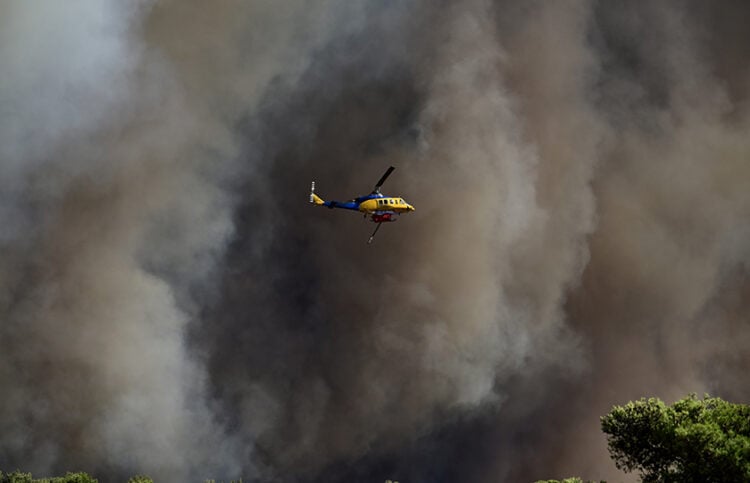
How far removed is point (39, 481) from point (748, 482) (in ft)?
282

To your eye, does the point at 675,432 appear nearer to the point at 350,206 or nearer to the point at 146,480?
the point at 350,206

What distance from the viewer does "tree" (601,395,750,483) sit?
50562 mm

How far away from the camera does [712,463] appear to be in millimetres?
51312

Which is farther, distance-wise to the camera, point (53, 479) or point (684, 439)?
point (53, 479)

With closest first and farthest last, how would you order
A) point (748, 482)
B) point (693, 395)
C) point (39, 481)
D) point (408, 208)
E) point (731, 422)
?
1. point (748, 482)
2. point (731, 422)
3. point (693, 395)
4. point (408, 208)
5. point (39, 481)

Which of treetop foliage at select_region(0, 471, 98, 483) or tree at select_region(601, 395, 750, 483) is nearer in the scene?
tree at select_region(601, 395, 750, 483)

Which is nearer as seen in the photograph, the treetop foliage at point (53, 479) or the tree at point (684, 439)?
the tree at point (684, 439)

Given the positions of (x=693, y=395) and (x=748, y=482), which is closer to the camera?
(x=748, y=482)

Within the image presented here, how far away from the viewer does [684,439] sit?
53.4 metres

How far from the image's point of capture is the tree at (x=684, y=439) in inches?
1991

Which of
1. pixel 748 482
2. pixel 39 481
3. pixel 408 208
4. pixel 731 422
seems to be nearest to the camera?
pixel 748 482

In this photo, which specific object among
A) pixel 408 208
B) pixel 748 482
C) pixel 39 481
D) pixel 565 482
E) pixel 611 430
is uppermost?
pixel 408 208

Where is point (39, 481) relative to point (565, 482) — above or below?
above

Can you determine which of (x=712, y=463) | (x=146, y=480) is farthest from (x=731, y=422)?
(x=146, y=480)
